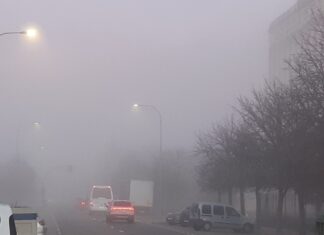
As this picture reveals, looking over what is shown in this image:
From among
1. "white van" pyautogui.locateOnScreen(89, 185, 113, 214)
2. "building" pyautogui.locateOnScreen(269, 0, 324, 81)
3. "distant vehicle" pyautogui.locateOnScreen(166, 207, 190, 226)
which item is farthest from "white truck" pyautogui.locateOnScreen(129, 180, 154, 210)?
"building" pyautogui.locateOnScreen(269, 0, 324, 81)

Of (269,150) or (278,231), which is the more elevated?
(269,150)

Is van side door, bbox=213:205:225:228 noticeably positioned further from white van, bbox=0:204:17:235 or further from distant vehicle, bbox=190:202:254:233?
white van, bbox=0:204:17:235

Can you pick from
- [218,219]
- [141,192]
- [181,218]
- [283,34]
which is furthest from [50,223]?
[283,34]

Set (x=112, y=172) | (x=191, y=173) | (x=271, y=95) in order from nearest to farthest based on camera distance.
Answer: (x=271, y=95) → (x=191, y=173) → (x=112, y=172)

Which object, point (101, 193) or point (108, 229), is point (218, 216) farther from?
point (101, 193)

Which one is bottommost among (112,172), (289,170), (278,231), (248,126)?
(278,231)

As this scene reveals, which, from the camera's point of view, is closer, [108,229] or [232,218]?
[108,229]

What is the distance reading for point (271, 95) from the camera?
124 feet

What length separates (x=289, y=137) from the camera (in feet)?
111

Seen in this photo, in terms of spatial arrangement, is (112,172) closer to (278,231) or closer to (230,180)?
(230,180)

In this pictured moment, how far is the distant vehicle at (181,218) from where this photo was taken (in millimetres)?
50062

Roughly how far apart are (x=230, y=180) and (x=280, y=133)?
53.8 feet

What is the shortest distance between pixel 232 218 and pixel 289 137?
→ 1298 cm

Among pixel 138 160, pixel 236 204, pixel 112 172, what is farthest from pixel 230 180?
pixel 112 172
